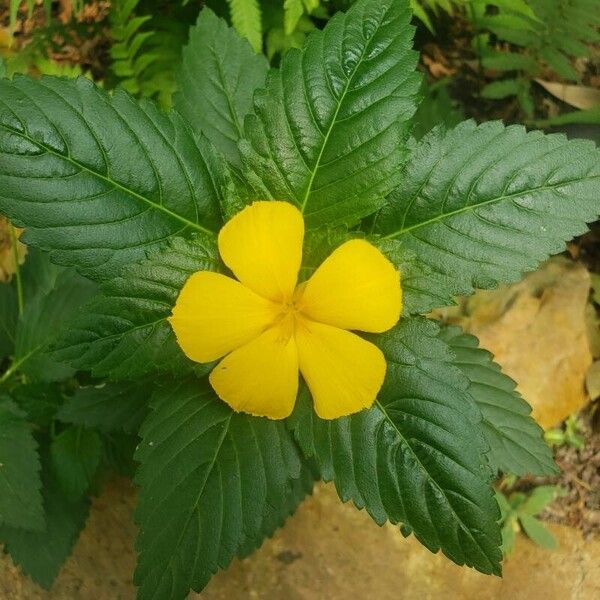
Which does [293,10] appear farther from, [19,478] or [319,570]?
[319,570]

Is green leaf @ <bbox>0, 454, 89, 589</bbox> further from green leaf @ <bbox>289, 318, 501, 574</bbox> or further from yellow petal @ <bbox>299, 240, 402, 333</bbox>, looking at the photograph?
yellow petal @ <bbox>299, 240, 402, 333</bbox>

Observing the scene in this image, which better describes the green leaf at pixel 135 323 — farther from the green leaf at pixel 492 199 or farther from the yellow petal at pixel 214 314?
the green leaf at pixel 492 199

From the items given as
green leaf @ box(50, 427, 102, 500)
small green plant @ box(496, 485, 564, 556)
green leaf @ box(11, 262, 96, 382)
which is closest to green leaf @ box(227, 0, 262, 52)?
green leaf @ box(11, 262, 96, 382)

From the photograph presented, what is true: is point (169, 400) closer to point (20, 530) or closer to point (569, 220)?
point (569, 220)

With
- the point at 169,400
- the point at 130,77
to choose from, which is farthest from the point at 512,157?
the point at 130,77

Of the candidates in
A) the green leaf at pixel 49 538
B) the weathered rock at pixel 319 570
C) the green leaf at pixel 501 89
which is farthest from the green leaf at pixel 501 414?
the green leaf at pixel 501 89

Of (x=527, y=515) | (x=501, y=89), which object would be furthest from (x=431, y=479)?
(x=501, y=89)
